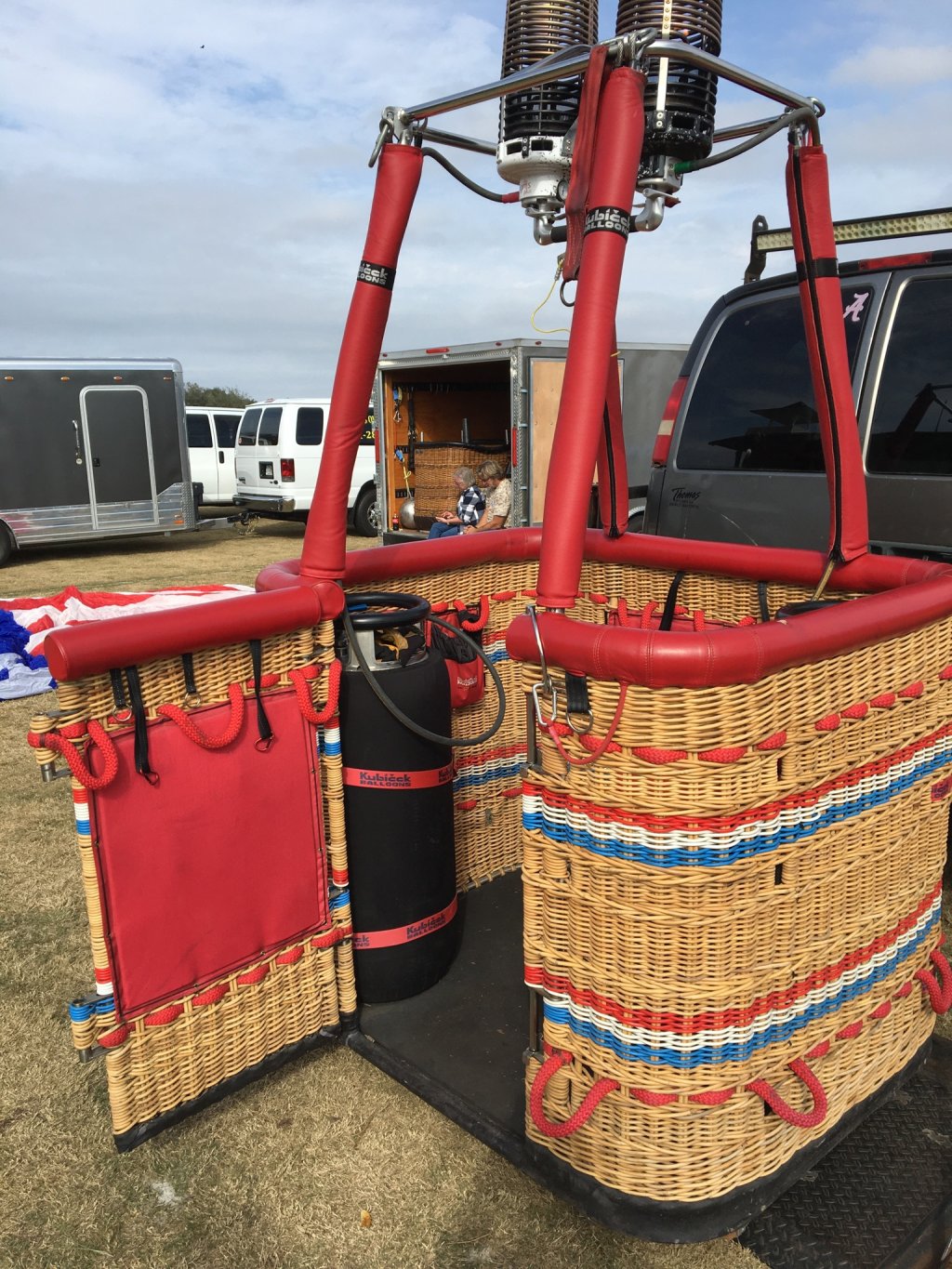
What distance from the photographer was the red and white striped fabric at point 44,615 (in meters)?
7.00

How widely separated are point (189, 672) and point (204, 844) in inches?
17.5

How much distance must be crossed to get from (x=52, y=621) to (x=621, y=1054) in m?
6.93

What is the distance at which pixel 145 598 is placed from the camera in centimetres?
838

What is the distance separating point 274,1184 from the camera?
236cm

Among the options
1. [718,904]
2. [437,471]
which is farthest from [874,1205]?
[437,471]

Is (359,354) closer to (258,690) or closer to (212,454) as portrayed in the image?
(258,690)

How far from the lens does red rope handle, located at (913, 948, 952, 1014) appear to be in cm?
250

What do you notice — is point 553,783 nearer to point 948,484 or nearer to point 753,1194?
point 753,1194

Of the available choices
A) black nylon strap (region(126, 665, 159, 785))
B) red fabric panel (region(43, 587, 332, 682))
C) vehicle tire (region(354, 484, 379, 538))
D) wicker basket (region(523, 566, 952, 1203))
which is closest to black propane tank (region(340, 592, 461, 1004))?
red fabric panel (region(43, 587, 332, 682))

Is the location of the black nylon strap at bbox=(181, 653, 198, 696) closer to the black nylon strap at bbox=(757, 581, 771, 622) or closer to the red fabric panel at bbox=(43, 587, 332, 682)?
the red fabric panel at bbox=(43, 587, 332, 682)

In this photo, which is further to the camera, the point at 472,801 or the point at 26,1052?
the point at 472,801

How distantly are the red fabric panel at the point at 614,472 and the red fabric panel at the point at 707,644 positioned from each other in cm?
124

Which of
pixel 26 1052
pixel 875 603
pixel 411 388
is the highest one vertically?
pixel 411 388

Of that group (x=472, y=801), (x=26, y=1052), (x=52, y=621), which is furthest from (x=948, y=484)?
(x=52, y=621)
